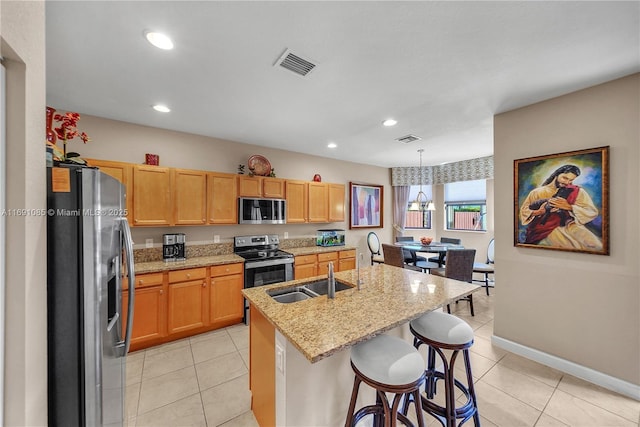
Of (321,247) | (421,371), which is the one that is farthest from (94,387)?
(321,247)

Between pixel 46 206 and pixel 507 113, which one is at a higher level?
pixel 507 113

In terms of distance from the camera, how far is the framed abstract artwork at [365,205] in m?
5.27

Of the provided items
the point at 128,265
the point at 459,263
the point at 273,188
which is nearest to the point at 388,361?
the point at 128,265

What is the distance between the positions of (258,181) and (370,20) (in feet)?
8.80

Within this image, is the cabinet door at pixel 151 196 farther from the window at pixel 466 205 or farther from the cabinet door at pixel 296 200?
the window at pixel 466 205

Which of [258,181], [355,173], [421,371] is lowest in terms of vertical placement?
[421,371]

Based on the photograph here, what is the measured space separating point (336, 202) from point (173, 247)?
9.27 ft

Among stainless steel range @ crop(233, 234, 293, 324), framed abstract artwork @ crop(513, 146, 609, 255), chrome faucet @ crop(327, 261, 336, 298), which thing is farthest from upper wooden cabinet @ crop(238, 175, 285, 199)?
framed abstract artwork @ crop(513, 146, 609, 255)

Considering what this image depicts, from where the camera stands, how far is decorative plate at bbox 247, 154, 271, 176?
3.70m

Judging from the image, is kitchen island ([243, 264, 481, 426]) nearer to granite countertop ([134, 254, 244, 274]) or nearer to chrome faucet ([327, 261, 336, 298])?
chrome faucet ([327, 261, 336, 298])

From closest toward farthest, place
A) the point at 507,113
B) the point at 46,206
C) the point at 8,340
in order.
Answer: the point at 8,340
the point at 46,206
the point at 507,113

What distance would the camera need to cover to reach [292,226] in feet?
14.5

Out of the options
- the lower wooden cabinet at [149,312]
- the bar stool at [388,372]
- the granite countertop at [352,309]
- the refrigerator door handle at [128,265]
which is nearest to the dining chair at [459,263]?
the granite countertop at [352,309]

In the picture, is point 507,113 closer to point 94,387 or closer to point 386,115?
point 386,115
